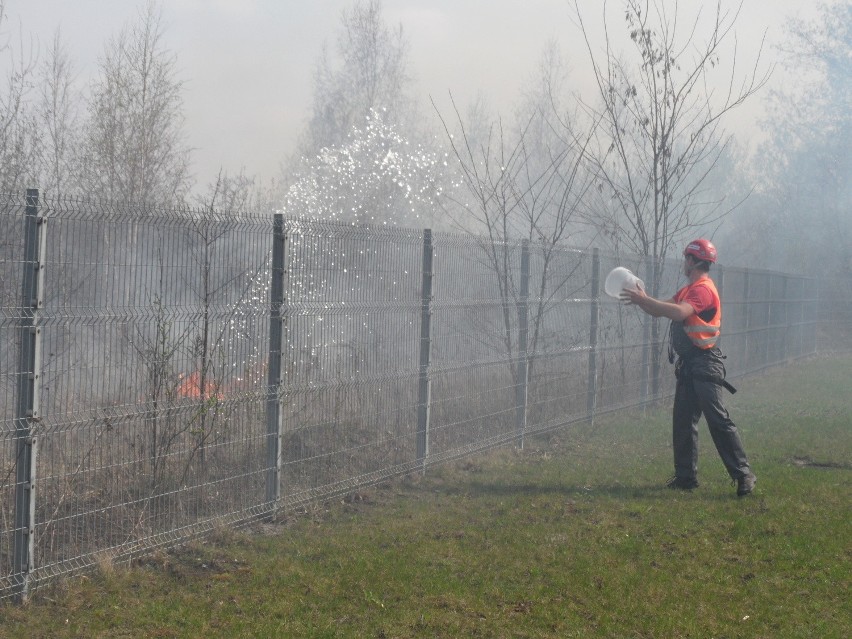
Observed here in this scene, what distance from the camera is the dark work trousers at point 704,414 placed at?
7.43 m

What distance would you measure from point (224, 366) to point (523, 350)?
445 cm

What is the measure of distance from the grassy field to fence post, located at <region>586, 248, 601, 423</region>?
296cm

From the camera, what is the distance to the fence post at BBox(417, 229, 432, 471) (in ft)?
26.2

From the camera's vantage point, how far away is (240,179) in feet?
50.1

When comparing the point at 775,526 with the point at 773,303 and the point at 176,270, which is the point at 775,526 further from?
the point at 773,303

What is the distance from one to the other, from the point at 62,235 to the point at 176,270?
83 cm

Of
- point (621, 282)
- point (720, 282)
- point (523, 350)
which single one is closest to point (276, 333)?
point (621, 282)

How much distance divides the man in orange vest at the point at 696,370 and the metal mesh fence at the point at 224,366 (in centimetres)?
189

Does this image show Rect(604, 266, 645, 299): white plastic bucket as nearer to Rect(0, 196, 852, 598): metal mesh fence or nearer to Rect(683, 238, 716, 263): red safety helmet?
Rect(683, 238, 716, 263): red safety helmet

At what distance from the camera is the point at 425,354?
8.05 meters

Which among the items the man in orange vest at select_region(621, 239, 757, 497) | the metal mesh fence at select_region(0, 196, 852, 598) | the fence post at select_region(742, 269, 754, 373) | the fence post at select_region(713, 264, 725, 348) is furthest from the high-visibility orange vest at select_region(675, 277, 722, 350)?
the fence post at select_region(742, 269, 754, 373)

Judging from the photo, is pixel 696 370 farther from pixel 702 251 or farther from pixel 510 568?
pixel 510 568

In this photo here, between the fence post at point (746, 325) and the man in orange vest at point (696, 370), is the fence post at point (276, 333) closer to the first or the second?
the man in orange vest at point (696, 370)

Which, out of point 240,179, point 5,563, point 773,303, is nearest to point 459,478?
point 5,563
